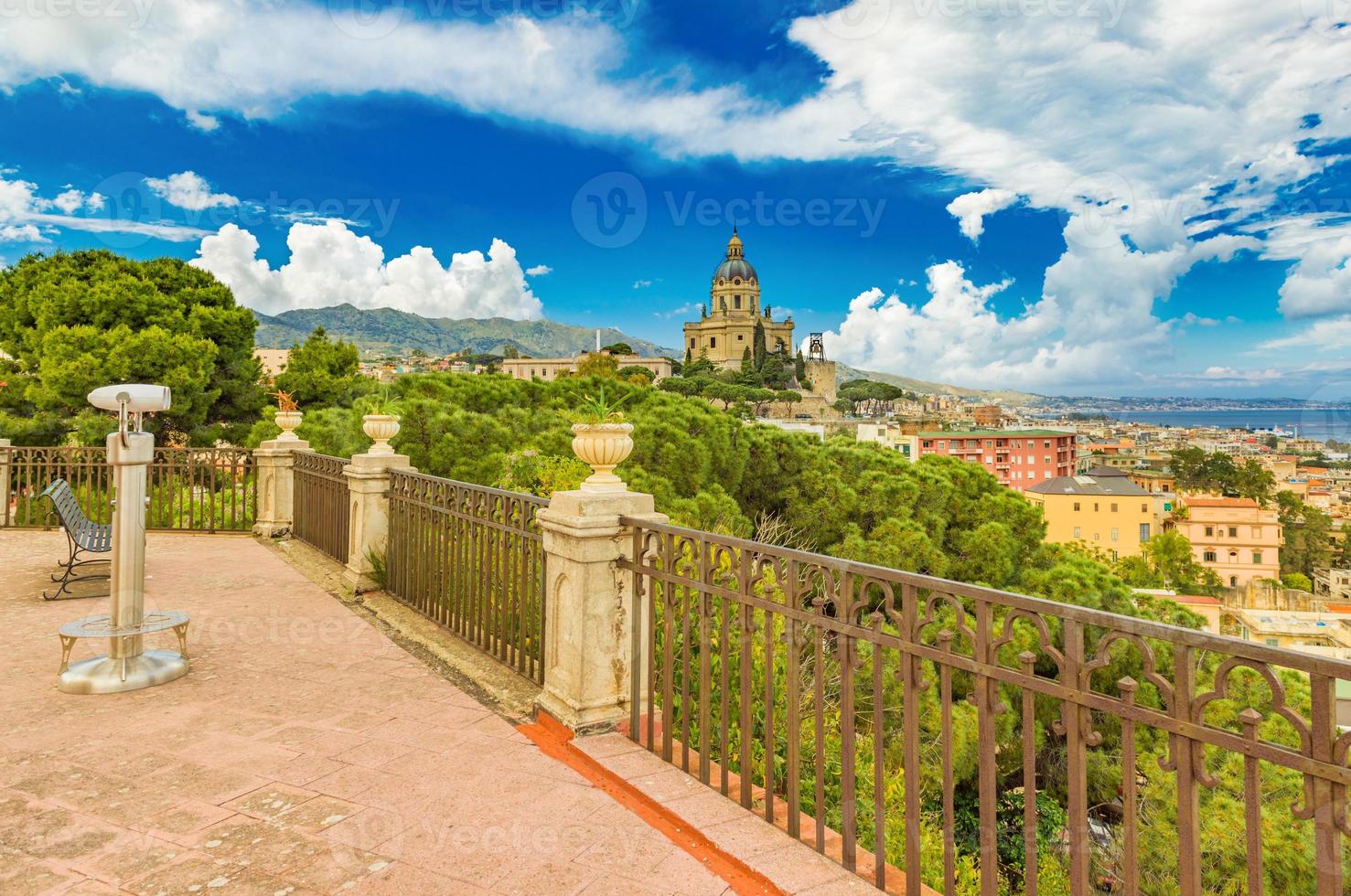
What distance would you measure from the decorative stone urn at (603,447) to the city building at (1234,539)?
62.7m

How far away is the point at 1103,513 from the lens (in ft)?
175

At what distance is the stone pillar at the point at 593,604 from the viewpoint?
3.39m

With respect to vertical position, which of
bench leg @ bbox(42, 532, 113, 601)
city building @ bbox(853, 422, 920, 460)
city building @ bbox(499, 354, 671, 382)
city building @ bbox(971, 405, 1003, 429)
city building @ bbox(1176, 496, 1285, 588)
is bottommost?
city building @ bbox(1176, 496, 1285, 588)

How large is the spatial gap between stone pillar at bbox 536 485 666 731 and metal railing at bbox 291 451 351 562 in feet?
12.3

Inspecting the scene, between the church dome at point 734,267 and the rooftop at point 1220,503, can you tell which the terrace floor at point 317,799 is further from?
the church dome at point 734,267

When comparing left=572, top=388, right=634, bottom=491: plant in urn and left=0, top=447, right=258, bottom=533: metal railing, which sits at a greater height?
left=572, top=388, right=634, bottom=491: plant in urn

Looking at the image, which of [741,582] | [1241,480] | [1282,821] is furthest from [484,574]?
[1241,480]

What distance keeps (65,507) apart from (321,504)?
211cm

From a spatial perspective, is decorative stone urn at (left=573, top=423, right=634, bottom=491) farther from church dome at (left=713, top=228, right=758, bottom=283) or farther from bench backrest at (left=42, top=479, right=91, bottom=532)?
church dome at (left=713, top=228, right=758, bottom=283)

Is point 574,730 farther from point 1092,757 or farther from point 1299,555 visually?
point 1299,555

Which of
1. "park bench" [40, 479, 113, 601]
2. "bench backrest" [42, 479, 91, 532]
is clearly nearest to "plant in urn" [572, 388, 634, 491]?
"park bench" [40, 479, 113, 601]

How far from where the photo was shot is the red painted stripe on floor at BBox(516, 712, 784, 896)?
7.77ft

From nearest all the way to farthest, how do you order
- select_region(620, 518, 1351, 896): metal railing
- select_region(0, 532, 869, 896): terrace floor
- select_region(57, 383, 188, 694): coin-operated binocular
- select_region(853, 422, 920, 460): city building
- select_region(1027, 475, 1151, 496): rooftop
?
select_region(620, 518, 1351, 896): metal railing → select_region(0, 532, 869, 896): terrace floor → select_region(57, 383, 188, 694): coin-operated binocular → select_region(1027, 475, 1151, 496): rooftop → select_region(853, 422, 920, 460): city building

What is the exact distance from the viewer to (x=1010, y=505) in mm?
16547
